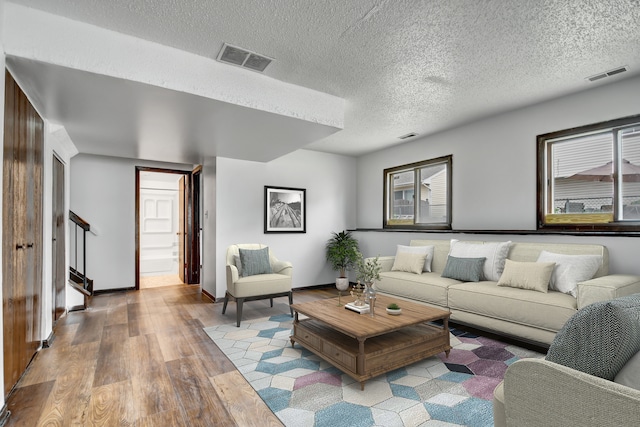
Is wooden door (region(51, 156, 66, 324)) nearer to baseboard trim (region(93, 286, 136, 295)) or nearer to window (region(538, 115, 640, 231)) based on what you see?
baseboard trim (region(93, 286, 136, 295))

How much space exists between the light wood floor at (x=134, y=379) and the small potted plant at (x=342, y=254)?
7.43 feet

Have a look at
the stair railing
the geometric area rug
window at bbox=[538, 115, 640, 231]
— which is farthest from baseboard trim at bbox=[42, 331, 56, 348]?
window at bbox=[538, 115, 640, 231]

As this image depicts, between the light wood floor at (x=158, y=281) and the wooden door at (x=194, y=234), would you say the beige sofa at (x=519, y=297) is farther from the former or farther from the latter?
the light wood floor at (x=158, y=281)

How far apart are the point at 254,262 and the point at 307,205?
6.45 ft

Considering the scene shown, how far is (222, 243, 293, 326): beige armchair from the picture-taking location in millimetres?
3775

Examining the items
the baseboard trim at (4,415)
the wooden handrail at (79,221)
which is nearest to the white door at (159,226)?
the wooden handrail at (79,221)

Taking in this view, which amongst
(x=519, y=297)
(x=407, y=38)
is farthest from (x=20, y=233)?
(x=519, y=297)

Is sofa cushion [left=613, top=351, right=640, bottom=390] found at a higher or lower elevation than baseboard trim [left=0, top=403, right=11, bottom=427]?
higher

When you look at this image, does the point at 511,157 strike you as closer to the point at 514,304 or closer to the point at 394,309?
the point at 514,304

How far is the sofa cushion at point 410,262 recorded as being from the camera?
4.28 metres

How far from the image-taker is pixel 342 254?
5.84 meters

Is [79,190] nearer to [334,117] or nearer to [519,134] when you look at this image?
[334,117]

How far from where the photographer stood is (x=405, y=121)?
14.3ft

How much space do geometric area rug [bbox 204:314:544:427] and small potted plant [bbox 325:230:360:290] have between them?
2776mm
